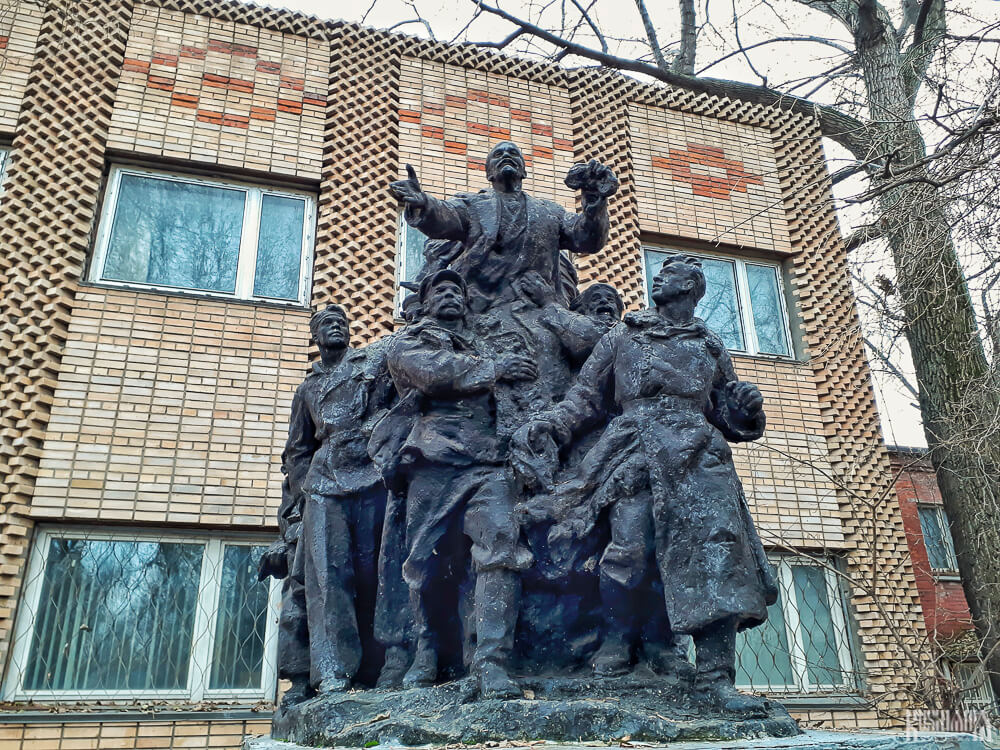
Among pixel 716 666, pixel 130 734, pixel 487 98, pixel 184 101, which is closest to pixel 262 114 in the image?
pixel 184 101

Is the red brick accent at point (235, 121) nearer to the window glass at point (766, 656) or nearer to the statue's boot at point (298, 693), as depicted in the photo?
the statue's boot at point (298, 693)

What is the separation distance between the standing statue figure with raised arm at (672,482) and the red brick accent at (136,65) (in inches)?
323

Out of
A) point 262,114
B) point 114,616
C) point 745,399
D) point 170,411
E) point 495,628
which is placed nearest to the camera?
point 495,628

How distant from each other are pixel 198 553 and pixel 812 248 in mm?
8367

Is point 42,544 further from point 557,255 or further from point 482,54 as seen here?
point 482,54

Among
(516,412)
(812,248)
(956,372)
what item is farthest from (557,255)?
(812,248)

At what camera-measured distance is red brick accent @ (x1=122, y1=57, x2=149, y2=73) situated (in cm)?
1026

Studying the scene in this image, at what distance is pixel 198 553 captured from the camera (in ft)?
28.7

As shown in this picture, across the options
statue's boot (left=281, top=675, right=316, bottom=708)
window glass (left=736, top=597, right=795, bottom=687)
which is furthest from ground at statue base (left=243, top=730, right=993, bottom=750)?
window glass (left=736, top=597, right=795, bottom=687)

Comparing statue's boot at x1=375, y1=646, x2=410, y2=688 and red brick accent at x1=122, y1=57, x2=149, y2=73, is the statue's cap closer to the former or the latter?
statue's boot at x1=375, y1=646, x2=410, y2=688

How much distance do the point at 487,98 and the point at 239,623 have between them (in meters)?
6.90

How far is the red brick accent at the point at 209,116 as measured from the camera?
33.6ft

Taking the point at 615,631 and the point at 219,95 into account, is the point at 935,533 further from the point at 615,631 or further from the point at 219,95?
the point at 615,631

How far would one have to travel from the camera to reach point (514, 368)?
14.5 ft
